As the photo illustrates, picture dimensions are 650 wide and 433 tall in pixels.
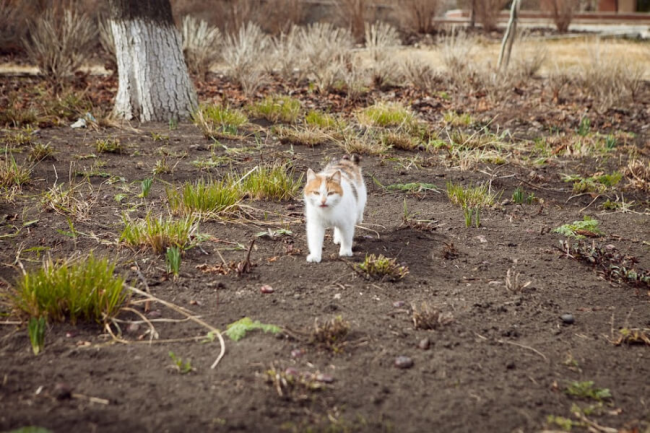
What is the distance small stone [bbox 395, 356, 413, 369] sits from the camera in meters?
2.73

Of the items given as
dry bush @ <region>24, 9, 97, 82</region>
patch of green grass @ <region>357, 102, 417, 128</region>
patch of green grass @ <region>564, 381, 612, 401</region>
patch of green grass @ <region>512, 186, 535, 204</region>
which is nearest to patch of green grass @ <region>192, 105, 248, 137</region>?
patch of green grass @ <region>357, 102, 417, 128</region>

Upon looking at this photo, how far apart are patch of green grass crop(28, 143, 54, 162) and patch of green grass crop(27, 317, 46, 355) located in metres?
3.59

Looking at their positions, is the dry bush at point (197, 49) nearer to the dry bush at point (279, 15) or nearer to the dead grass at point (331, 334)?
the dry bush at point (279, 15)

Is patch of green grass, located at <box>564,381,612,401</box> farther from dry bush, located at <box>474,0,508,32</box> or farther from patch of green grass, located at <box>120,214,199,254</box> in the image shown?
dry bush, located at <box>474,0,508,32</box>

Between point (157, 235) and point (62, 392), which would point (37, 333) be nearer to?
point (62, 392)

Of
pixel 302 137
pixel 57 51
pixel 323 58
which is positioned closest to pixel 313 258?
pixel 302 137

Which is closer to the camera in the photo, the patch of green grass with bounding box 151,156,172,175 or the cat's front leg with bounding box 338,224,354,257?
the cat's front leg with bounding box 338,224,354,257

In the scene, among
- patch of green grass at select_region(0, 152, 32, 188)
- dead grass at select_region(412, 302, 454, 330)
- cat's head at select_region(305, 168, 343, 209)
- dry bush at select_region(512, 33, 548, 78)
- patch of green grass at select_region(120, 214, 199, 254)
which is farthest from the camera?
dry bush at select_region(512, 33, 548, 78)

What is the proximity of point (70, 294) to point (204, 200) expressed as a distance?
181 centimetres

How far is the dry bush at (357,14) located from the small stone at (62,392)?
16.3 metres

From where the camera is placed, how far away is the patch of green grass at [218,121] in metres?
7.01

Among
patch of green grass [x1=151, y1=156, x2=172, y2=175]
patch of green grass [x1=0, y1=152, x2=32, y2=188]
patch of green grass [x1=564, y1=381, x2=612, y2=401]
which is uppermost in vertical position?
patch of green grass [x1=0, y1=152, x2=32, y2=188]

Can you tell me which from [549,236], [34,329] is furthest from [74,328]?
[549,236]

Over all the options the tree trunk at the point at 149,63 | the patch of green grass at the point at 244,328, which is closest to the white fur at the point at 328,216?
the patch of green grass at the point at 244,328
